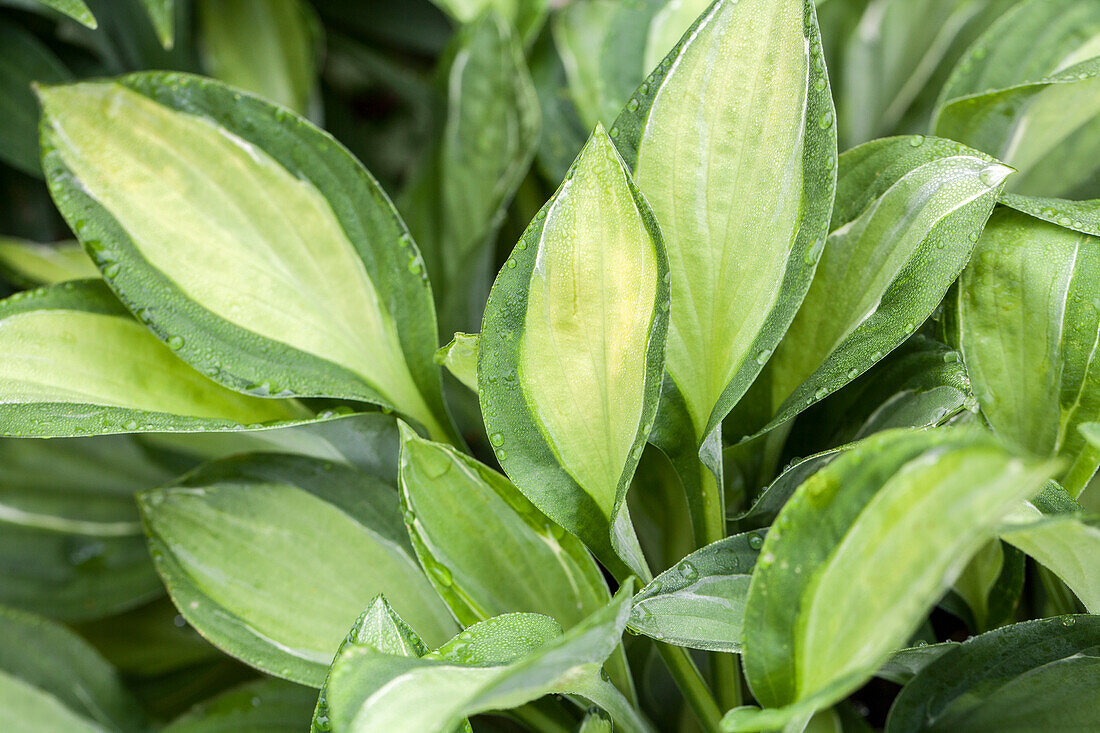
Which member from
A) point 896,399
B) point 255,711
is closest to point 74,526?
point 255,711

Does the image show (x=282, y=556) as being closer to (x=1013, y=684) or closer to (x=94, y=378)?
(x=94, y=378)

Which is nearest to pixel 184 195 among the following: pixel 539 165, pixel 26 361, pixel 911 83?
pixel 26 361

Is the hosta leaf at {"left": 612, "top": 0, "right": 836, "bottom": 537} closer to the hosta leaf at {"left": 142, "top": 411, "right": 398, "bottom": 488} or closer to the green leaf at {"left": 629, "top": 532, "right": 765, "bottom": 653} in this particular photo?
the green leaf at {"left": 629, "top": 532, "right": 765, "bottom": 653}

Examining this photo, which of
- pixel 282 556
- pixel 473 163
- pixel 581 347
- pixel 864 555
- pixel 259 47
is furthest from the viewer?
pixel 259 47

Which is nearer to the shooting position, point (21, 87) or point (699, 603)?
point (699, 603)

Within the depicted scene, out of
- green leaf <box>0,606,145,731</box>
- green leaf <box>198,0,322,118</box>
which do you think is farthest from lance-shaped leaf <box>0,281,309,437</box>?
green leaf <box>198,0,322,118</box>

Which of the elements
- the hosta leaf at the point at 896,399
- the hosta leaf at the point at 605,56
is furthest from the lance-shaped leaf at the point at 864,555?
the hosta leaf at the point at 605,56

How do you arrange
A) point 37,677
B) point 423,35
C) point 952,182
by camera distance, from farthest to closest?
point 423,35, point 37,677, point 952,182

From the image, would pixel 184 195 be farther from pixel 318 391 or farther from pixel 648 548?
pixel 648 548
